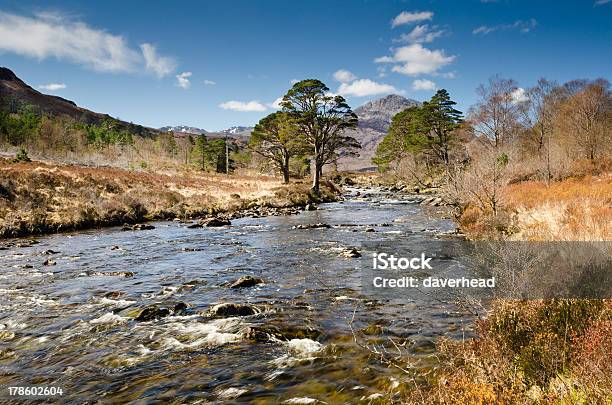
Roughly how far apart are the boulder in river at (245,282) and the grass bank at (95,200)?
50.3ft

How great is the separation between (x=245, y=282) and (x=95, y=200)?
19.3 m

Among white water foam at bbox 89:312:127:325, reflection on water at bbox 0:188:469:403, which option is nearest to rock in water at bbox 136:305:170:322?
reflection on water at bbox 0:188:469:403

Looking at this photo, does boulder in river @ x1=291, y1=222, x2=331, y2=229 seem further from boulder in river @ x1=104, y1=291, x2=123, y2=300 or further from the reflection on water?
boulder in river @ x1=104, y1=291, x2=123, y2=300

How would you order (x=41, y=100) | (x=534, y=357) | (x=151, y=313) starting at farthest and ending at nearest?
(x=41, y=100) < (x=151, y=313) < (x=534, y=357)

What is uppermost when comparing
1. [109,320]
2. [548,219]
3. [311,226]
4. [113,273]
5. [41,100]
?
[41,100]

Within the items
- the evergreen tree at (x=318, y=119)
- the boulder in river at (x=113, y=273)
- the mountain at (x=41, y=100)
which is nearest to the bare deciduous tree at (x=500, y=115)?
the evergreen tree at (x=318, y=119)

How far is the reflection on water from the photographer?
582cm

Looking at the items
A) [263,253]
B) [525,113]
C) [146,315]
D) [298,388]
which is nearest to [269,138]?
[525,113]

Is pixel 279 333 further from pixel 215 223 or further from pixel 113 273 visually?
pixel 215 223

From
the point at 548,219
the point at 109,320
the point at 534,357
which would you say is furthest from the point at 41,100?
the point at 534,357

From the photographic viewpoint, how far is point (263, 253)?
15625mm

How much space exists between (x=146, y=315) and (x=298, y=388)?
14.9 ft

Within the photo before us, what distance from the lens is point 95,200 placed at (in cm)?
2575

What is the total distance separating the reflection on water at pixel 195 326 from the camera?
5816 millimetres
